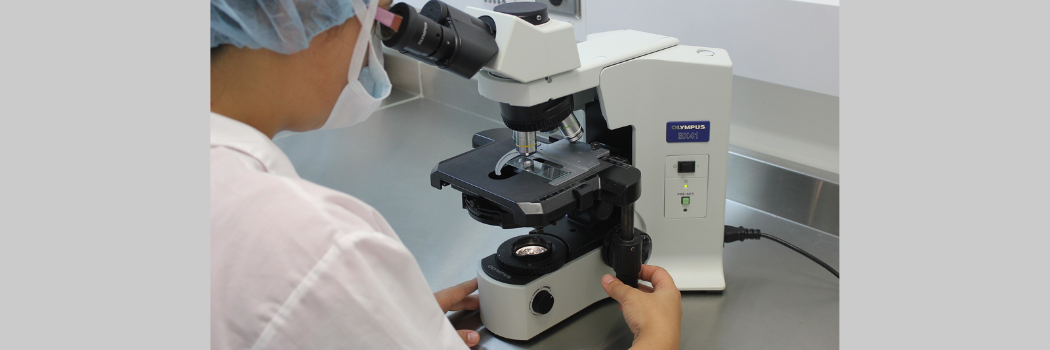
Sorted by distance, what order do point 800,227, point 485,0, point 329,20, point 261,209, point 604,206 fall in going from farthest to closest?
point 485,0 → point 800,227 → point 604,206 → point 329,20 → point 261,209

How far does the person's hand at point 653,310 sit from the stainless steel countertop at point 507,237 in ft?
0.22

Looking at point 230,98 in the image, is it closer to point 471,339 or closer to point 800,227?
point 471,339

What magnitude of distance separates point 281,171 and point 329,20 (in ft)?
0.46

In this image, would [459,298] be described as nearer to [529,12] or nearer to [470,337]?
[470,337]

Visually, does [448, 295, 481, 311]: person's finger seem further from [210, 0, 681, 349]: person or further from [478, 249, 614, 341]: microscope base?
[210, 0, 681, 349]: person

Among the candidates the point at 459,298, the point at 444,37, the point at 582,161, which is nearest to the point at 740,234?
the point at 582,161

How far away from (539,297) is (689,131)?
30 cm

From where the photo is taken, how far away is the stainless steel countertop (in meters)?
1.04

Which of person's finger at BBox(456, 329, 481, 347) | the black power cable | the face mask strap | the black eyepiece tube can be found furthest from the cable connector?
the face mask strap

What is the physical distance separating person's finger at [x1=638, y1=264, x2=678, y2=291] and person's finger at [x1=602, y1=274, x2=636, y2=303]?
0.16ft

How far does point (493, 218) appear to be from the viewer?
0.94 m

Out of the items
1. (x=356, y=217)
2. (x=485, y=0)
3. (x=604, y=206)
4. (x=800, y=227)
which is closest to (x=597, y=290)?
(x=604, y=206)

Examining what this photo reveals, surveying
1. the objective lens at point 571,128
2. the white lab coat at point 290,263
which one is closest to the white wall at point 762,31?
the objective lens at point 571,128

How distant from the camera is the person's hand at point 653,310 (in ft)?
3.04
